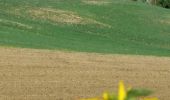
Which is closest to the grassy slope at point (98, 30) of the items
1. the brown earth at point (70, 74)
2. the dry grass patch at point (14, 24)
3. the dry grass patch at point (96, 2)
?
the dry grass patch at point (14, 24)

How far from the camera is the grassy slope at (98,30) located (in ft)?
92.0

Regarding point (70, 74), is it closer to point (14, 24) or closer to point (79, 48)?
point (79, 48)

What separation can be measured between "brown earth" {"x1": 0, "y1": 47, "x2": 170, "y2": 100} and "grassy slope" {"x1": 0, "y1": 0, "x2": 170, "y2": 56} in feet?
10.7

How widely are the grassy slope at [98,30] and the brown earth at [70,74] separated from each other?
3250 millimetres

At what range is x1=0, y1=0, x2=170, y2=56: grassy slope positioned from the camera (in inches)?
1104

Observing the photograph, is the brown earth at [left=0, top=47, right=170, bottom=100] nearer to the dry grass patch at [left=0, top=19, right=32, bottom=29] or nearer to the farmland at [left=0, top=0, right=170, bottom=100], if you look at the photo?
the farmland at [left=0, top=0, right=170, bottom=100]

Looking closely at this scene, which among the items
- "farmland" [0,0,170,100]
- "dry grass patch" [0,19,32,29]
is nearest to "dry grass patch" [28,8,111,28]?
"farmland" [0,0,170,100]

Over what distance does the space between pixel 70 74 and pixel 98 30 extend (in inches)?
776

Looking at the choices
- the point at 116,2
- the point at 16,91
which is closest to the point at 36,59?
the point at 16,91

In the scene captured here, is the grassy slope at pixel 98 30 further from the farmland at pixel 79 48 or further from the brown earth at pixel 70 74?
the brown earth at pixel 70 74

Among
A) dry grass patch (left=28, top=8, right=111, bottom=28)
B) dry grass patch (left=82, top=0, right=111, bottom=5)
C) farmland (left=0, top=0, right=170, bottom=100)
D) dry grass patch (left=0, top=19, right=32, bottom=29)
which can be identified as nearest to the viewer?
farmland (left=0, top=0, right=170, bottom=100)

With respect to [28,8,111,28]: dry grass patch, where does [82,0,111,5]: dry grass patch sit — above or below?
below

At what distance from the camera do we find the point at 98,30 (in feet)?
124

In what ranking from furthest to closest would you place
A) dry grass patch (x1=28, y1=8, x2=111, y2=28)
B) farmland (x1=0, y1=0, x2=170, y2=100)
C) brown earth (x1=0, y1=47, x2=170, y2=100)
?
dry grass patch (x1=28, y1=8, x2=111, y2=28), farmland (x1=0, y1=0, x2=170, y2=100), brown earth (x1=0, y1=47, x2=170, y2=100)
